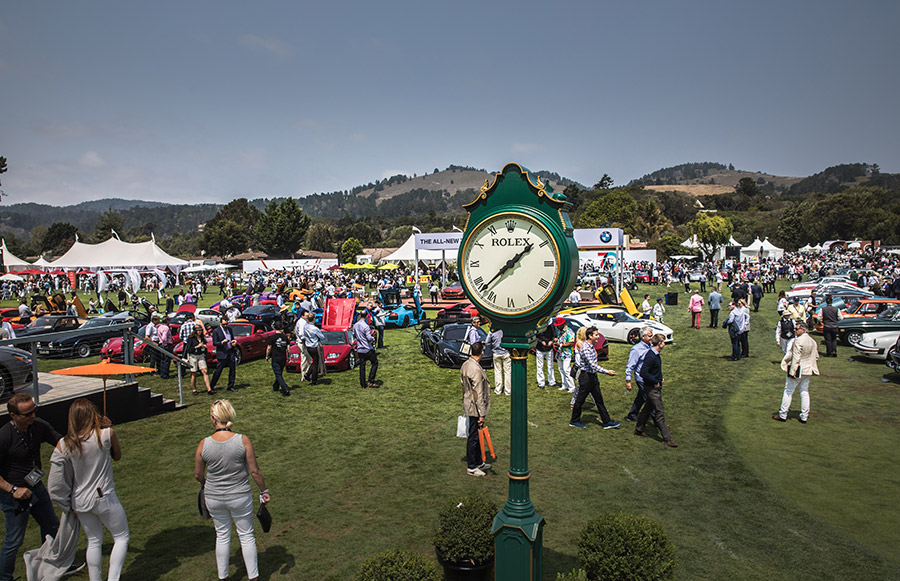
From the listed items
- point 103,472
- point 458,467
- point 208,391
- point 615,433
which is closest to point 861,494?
point 615,433

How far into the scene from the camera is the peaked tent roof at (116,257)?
1677 inches

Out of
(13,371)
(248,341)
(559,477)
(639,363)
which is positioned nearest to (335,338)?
(248,341)

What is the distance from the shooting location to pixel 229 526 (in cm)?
495

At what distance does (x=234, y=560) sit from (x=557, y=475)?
4.56 meters

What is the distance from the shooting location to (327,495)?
7449mm

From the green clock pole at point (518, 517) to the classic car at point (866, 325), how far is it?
1659cm

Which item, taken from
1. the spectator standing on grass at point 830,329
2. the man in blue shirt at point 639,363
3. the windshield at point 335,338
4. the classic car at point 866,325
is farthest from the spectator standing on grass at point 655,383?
the spectator standing on grass at point 830,329

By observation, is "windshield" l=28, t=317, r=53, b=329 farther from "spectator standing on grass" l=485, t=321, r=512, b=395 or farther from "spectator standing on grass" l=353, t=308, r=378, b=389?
"spectator standing on grass" l=485, t=321, r=512, b=395

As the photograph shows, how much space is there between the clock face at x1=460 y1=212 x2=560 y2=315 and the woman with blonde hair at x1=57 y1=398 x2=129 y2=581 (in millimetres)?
3617

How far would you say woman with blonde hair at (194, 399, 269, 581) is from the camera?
478 centimetres

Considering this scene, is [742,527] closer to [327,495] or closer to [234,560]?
[327,495]

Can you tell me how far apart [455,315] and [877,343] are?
13.6 m

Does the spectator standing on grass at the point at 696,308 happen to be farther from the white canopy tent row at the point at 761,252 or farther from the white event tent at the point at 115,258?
the white canopy tent row at the point at 761,252

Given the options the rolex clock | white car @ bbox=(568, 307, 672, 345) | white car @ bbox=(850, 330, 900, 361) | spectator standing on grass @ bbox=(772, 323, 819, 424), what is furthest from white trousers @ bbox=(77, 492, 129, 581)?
white car @ bbox=(850, 330, 900, 361)
